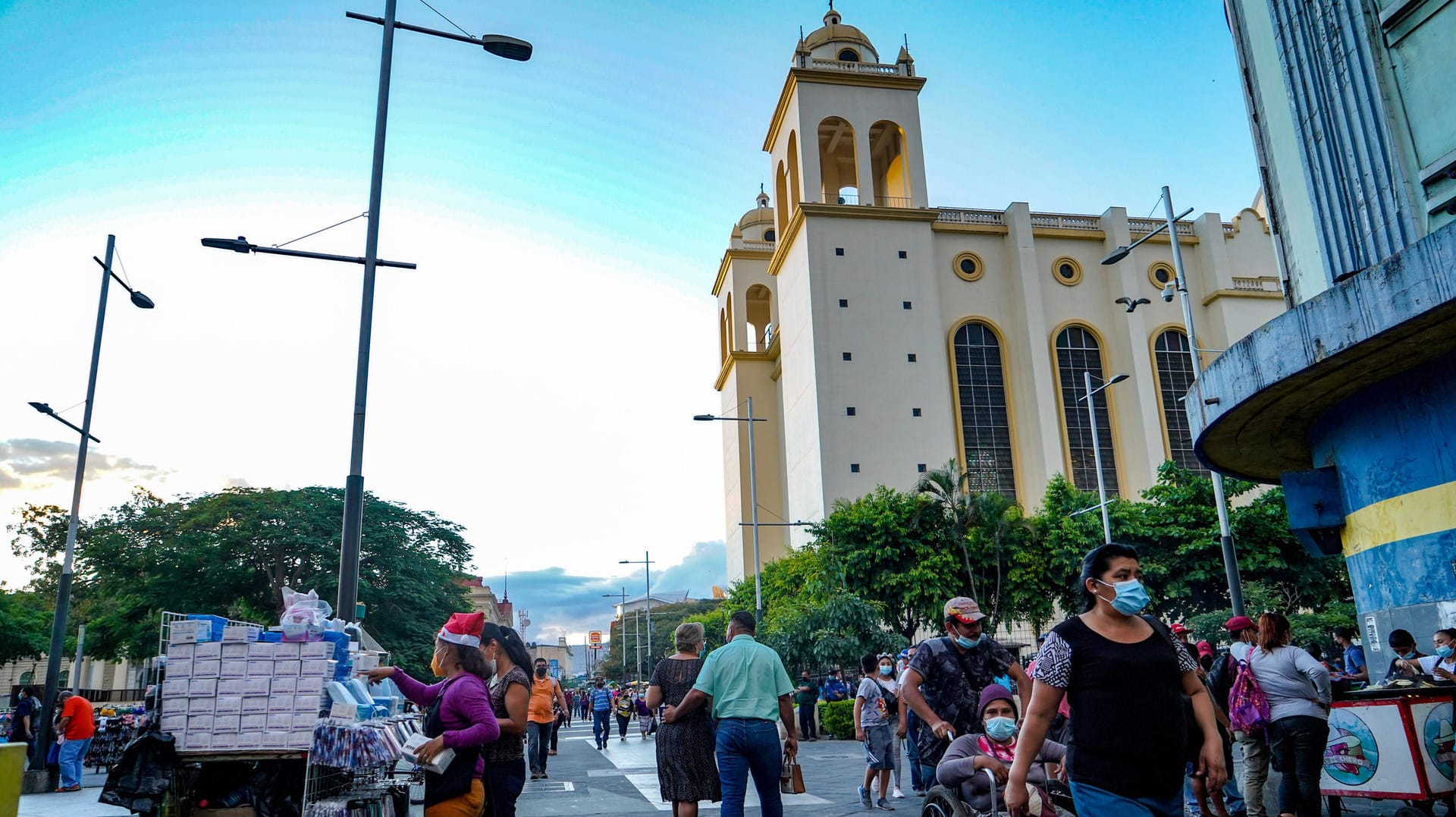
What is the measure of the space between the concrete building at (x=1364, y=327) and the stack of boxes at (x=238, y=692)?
860 centimetres

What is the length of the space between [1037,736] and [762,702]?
8.84ft

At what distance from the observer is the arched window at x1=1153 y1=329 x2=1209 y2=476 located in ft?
151

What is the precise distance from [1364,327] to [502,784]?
779cm

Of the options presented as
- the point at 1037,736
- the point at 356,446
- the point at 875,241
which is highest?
the point at 875,241

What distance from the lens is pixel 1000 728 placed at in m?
5.78

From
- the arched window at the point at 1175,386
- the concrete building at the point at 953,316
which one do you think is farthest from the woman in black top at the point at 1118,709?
the arched window at the point at 1175,386

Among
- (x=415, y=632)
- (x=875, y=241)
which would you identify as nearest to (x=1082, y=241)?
(x=875, y=241)

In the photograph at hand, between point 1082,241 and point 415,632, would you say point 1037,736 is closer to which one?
point 415,632

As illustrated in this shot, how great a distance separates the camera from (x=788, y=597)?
37312mm

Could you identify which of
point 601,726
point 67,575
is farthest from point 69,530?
point 601,726

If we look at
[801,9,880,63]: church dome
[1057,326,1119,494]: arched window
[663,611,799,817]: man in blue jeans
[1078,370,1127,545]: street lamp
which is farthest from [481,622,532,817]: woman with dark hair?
[801,9,880,63]: church dome

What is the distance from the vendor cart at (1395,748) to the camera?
7352 millimetres

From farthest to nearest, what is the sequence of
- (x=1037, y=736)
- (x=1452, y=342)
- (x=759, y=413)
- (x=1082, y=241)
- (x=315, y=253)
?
1. (x=759, y=413)
2. (x=1082, y=241)
3. (x=315, y=253)
4. (x=1452, y=342)
5. (x=1037, y=736)

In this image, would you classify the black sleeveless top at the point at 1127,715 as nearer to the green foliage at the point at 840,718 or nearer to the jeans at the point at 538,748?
the jeans at the point at 538,748
